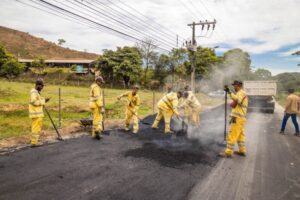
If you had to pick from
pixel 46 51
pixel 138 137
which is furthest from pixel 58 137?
pixel 46 51

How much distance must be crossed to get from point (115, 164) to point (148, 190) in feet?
5.05

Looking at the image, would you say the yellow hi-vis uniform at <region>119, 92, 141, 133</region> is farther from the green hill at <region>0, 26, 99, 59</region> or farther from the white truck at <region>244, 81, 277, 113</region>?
the green hill at <region>0, 26, 99, 59</region>

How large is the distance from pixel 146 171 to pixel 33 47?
10421 cm

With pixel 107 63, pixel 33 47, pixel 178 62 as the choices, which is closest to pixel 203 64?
pixel 178 62

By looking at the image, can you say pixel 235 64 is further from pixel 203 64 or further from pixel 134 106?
pixel 134 106

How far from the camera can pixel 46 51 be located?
319ft

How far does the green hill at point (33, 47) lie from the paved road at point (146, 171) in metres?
89.4

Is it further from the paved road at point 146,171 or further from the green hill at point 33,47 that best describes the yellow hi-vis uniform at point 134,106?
the green hill at point 33,47

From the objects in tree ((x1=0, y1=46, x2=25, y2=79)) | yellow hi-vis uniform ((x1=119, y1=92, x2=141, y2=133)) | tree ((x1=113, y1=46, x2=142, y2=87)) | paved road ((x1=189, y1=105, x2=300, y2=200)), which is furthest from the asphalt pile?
tree ((x1=0, y1=46, x2=25, y2=79))

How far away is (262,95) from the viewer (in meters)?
20.0

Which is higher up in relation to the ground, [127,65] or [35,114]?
[127,65]

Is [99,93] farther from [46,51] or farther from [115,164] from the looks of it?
[46,51]

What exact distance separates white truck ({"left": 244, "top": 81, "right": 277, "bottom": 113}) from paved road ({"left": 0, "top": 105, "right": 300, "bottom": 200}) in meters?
12.7

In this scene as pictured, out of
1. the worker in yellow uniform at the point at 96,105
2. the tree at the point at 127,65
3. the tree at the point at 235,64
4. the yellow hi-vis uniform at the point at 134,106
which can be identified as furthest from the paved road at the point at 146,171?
the tree at the point at 235,64
